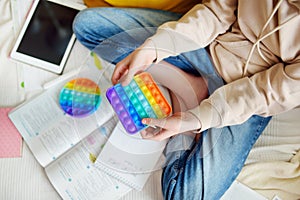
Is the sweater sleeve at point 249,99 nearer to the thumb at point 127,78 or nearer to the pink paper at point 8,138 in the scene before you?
the thumb at point 127,78

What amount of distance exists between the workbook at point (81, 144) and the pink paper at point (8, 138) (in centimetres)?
1

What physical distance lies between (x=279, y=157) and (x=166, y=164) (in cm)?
27

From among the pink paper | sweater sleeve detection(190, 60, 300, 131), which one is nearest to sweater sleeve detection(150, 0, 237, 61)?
sweater sleeve detection(190, 60, 300, 131)

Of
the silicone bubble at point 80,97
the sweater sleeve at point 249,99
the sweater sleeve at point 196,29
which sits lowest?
the silicone bubble at point 80,97

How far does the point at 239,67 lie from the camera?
0.75 metres

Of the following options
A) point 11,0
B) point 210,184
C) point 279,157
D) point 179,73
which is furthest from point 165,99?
point 11,0

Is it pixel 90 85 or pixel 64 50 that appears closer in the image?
pixel 90 85

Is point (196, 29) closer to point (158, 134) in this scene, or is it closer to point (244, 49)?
point (244, 49)

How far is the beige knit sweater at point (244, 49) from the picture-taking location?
68cm

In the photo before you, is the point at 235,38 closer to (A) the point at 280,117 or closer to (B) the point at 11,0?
(A) the point at 280,117

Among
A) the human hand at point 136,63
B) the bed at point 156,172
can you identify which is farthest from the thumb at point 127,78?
the bed at point 156,172

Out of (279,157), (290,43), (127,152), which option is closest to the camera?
(290,43)

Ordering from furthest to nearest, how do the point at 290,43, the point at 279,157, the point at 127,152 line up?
1. the point at 279,157
2. the point at 127,152
3. the point at 290,43

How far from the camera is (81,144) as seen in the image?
2.99ft
